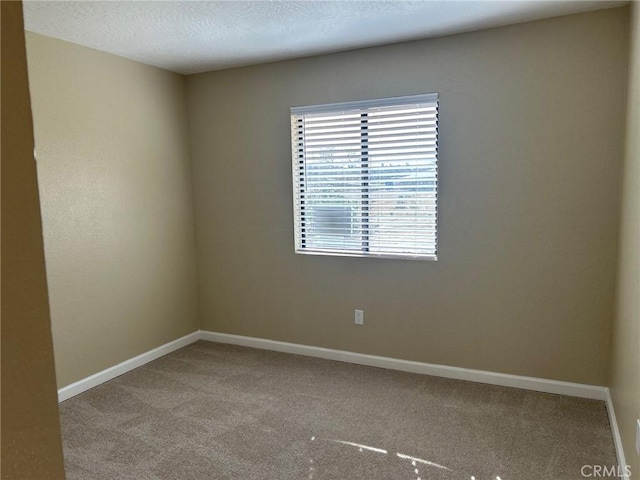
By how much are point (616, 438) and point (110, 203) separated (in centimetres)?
377

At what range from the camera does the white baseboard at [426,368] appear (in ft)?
10.3

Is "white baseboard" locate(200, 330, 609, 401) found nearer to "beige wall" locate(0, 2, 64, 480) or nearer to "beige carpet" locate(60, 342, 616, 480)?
"beige carpet" locate(60, 342, 616, 480)

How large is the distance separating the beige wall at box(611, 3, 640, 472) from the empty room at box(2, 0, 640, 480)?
0.12 feet

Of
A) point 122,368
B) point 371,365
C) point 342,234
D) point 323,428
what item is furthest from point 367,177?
point 122,368

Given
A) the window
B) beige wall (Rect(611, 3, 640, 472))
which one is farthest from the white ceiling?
beige wall (Rect(611, 3, 640, 472))

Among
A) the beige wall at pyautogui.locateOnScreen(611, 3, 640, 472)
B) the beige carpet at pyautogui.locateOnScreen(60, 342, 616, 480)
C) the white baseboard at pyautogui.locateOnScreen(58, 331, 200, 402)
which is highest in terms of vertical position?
the beige wall at pyautogui.locateOnScreen(611, 3, 640, 472)

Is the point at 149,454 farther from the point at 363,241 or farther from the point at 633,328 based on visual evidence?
the point at 633,328

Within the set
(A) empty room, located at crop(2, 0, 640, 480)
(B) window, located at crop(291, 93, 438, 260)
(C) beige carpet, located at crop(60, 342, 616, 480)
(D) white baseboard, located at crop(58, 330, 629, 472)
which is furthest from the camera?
(B) window, located at crop(291, 93, 438, 260)

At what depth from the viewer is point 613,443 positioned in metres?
2.54

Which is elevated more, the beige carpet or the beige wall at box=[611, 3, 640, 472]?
the beige wall at box=[611, 3, 640, 472]

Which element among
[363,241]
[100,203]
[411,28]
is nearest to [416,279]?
[363,241]

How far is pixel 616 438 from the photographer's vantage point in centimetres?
251

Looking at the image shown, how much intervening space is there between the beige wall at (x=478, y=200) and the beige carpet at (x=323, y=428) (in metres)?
0.37

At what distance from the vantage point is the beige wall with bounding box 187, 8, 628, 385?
297 centimetres
